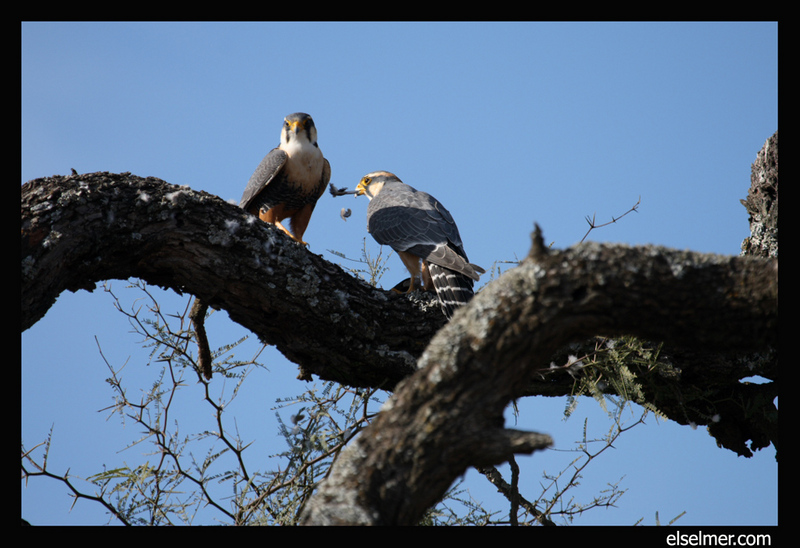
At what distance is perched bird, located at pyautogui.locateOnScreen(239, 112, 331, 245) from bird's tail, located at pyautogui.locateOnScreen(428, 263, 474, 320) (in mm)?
1370

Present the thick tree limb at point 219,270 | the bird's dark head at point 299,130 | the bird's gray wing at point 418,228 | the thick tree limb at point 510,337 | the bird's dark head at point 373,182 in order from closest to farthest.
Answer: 1. the thick tree limb at point 510,337
2. the thick tree limb at point 219,270
3. the bird's gray wing at point 418,228
4. the bird's dark head at point 299,130
5. the bird's dark head at point 373,182

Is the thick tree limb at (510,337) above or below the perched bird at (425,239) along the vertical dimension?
below

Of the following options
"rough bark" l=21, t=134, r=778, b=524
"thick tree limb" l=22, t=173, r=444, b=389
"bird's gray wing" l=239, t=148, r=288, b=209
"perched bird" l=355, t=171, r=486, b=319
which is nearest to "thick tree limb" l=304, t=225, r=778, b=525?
"rough bark" l=21, t=134, r=778, b=524

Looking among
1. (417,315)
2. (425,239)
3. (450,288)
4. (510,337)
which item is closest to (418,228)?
(425,239)

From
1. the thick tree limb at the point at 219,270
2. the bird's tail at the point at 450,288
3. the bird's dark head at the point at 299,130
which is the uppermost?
the bird's dark head at the point at 299,130

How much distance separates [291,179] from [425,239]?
4.01 feet

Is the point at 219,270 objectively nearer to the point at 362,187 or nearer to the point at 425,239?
the point at 425,239

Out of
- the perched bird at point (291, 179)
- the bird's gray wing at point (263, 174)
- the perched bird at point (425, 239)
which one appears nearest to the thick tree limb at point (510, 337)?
the perched bird at point (425, 239)

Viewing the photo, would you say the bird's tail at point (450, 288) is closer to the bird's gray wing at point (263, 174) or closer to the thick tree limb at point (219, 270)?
the thick tree limb at point (219, 270)

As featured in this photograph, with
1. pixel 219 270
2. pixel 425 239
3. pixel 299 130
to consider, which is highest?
pixel 299 130

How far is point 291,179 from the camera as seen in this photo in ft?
15.4

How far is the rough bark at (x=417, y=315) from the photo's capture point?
1700 mm

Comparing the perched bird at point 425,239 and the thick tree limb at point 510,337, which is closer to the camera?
the thick tree limb at point 510,337

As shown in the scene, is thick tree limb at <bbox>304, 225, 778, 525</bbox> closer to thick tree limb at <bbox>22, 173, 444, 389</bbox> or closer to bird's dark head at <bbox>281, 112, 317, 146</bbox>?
thick tree limb at <bbox>22, 173, 444, 389</bbox>
